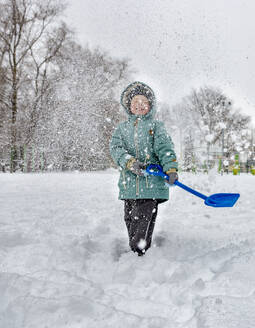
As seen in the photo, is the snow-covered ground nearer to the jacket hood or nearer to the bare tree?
the jacket hood

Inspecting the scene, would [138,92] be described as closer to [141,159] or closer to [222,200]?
[141,159]

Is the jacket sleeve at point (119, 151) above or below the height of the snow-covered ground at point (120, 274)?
above

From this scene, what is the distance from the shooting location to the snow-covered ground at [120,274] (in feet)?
5.17

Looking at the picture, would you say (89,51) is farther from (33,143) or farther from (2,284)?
(2,284)

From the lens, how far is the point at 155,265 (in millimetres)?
2342

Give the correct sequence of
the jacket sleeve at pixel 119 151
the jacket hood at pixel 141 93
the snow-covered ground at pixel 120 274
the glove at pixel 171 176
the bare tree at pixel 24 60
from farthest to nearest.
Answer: the bare tree at pixel 24 60 < the jacket hood at pixel 141 93 < the jacket sleeve at pixel 119 151 < the glove at pixel 171 176 < the snow-covered ground at pixel 120 274

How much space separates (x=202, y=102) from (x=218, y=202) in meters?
23.3

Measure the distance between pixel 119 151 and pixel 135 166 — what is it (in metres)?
0.26

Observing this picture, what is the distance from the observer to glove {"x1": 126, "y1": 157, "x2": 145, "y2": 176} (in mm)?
2480

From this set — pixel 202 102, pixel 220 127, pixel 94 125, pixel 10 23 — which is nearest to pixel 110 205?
pixel 94 125

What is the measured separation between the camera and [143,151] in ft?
8.86

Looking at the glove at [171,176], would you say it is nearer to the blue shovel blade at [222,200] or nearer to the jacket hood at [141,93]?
the blue shovel blade at [222,200]

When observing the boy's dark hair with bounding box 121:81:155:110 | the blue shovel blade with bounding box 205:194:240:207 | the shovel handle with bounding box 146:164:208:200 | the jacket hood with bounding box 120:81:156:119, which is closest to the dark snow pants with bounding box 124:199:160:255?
the shovel handle with bounding box 146:164:208:200

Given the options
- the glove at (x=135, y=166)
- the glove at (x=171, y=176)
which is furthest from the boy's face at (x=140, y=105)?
the glove at (x=171, y=176)
